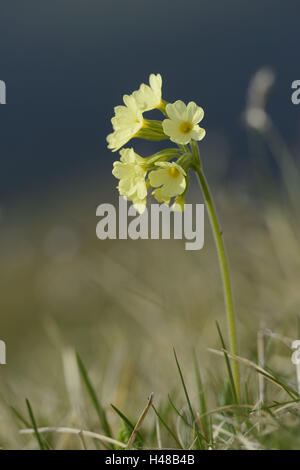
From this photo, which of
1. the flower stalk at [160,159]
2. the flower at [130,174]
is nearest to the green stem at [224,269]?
the flower stalk at [160,159]

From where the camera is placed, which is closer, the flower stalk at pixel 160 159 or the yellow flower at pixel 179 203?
the flower stalk at pixel 160 159

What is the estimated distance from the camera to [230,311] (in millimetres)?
1352

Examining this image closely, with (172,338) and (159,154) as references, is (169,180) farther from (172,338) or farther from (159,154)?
(172,338)

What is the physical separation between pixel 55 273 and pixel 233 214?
1.91 metres

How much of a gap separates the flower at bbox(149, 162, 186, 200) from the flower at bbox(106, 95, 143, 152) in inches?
4.2

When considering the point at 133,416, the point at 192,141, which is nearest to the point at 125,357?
the point at 133,416

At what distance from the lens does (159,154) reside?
139 cm

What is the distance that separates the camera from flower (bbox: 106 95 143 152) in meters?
1.34

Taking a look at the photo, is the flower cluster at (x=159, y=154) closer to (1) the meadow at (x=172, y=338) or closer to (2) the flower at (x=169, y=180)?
(2) the flower at (x=169, y=180)

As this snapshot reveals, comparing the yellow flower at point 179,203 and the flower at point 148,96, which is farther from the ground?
the flower at point 148,96

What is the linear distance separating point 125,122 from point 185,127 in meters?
0.16

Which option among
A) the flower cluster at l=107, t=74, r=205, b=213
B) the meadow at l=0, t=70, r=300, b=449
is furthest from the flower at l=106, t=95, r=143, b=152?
the meadow at l=0, t=70, r=300, b=449

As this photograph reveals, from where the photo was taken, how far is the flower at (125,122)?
1343 mm

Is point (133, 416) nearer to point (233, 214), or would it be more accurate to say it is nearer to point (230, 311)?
point (230, 311)
